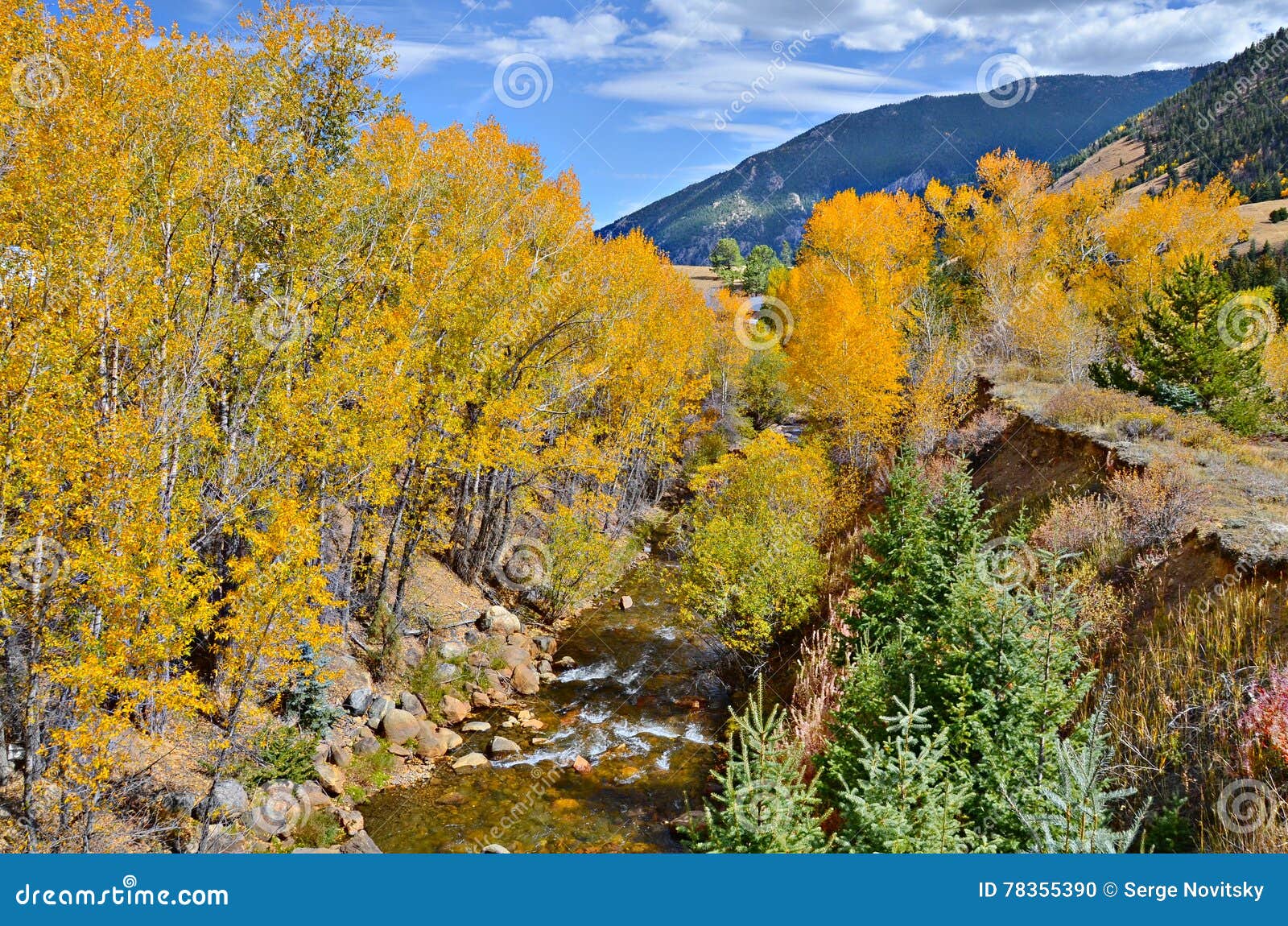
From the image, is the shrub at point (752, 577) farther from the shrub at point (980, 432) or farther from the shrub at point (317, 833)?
the shrub at point (980, 432)

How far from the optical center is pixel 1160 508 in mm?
13297

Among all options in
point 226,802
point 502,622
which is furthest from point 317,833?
point 502,622

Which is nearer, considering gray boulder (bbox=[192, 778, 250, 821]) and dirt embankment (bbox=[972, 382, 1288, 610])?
gray boulder (bbox=[192, 778, 250, 821])

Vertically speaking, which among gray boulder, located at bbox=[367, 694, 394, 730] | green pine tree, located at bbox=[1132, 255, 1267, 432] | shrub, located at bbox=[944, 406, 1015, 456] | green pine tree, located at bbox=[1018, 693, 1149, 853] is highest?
green pine tree, located at bbox=[1132, 255, 1267, 432]

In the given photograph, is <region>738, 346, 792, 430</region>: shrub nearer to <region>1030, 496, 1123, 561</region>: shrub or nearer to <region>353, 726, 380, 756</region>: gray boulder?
<region>1030, 496, 1123, 561</region>: shrub

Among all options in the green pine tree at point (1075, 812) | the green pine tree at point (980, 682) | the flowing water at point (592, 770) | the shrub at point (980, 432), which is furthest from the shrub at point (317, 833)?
the shrub at point (980, 432)

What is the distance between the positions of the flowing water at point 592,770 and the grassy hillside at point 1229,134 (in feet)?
378

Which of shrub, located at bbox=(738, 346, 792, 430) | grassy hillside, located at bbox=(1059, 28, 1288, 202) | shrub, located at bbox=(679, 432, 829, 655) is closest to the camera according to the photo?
shrub, located at bbox=(679, 432, 829, 655)

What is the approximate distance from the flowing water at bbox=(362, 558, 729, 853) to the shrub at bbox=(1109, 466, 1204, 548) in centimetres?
959

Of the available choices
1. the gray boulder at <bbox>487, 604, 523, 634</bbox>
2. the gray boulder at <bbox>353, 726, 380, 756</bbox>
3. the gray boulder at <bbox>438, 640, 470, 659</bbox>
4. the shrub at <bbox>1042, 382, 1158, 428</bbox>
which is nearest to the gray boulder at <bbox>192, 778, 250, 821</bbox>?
the gray boulder at <bbox>353, 726, 380, 756</bbox>

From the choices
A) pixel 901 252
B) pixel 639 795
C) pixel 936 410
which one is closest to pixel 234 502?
pixel 639 795

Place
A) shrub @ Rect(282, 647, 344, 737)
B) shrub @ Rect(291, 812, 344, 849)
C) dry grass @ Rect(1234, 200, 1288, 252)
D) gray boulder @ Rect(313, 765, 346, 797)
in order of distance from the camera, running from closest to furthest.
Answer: shrub @ Rect(291, 812, 344, 849) < gray boulder @ Rect(313, 765, 346, 797) < shrub @ Rect(282, 647, 344, 737) < dry grass @ Rect(1234, 200, 1288, 252)

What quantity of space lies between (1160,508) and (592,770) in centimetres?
1240

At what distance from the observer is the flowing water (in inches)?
485
